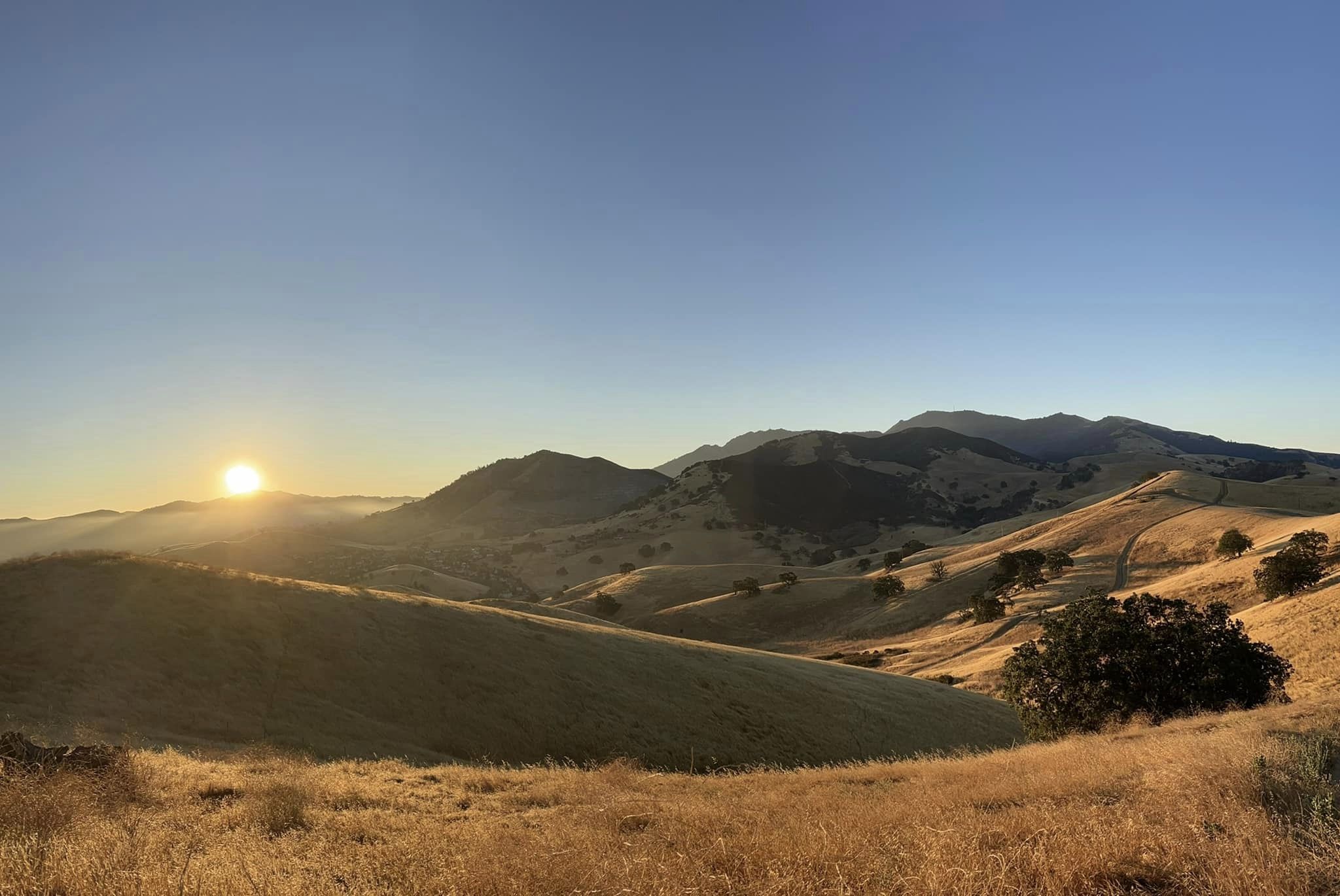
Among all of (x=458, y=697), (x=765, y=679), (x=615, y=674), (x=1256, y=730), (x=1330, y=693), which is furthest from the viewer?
(x=765, y=679)

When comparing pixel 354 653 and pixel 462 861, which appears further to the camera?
pixel 354 653

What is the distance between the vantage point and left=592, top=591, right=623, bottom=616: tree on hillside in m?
91.1

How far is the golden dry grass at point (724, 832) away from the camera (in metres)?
6.57

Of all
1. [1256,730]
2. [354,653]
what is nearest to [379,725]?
[354,653]

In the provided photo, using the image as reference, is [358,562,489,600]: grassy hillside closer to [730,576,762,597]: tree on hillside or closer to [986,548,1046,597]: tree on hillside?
[730,576,762,597]: tree on hillside

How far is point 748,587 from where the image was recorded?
292 feet

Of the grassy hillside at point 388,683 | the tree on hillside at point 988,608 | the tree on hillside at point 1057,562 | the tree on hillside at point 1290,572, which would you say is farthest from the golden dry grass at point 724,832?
the tree on hillside at point 1057,562

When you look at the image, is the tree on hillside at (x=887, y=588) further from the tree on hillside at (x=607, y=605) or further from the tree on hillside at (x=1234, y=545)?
the tree on hillside at (x=607, y=605)

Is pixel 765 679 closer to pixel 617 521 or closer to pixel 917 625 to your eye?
pixel 917 625

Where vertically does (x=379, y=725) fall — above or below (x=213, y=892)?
below

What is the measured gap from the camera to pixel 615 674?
99.3ft

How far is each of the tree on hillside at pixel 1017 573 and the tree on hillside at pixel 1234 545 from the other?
50.2 feet

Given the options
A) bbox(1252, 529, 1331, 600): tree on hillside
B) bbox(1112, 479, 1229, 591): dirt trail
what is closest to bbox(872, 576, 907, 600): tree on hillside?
bbox(1112, 479, 1229, 591): dirt trail

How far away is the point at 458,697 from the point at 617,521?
155 m
